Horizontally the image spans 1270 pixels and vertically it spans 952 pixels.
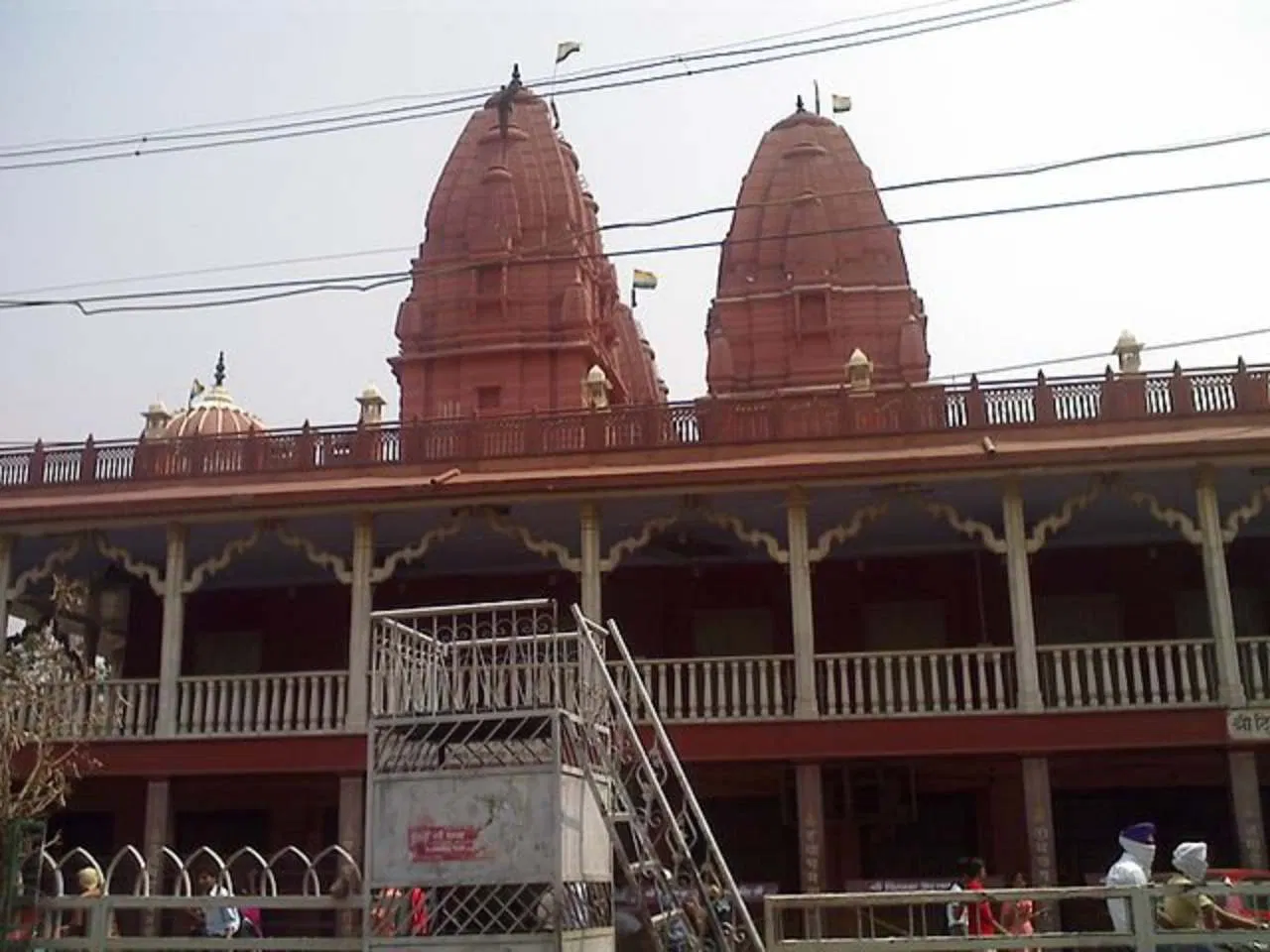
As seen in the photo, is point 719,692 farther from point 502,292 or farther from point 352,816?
point 502,292

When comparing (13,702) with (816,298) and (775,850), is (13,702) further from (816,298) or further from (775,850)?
(816,298)

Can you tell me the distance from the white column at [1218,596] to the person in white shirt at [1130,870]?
772 centimetres

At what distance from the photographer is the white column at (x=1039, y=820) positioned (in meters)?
16.1

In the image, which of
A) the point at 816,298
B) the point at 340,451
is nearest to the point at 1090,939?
the point at 340,451

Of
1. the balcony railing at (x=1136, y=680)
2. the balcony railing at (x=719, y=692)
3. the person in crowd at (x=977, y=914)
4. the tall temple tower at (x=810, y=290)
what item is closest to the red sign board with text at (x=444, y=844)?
the person in crowd at (x=977, y=914)

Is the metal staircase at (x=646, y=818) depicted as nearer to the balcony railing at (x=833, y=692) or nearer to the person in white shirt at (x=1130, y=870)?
the person in white shirt at (x=1130, y=870)

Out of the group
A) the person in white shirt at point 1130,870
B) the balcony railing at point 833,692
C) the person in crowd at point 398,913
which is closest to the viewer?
the person in white shirt at point 1130,870

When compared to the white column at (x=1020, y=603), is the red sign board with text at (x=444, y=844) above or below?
below

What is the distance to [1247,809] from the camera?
52.5ft

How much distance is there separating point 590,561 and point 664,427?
2.09 m

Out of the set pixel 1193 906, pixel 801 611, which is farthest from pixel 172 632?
pixel 1193 906

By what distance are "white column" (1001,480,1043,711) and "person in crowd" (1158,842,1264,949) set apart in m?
8.03

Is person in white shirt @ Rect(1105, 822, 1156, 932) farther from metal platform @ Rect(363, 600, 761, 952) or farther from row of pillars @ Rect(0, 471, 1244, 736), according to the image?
row of pillars @ Rect(0, 471, 1244, 736)

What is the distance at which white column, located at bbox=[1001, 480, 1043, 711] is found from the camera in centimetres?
1695
